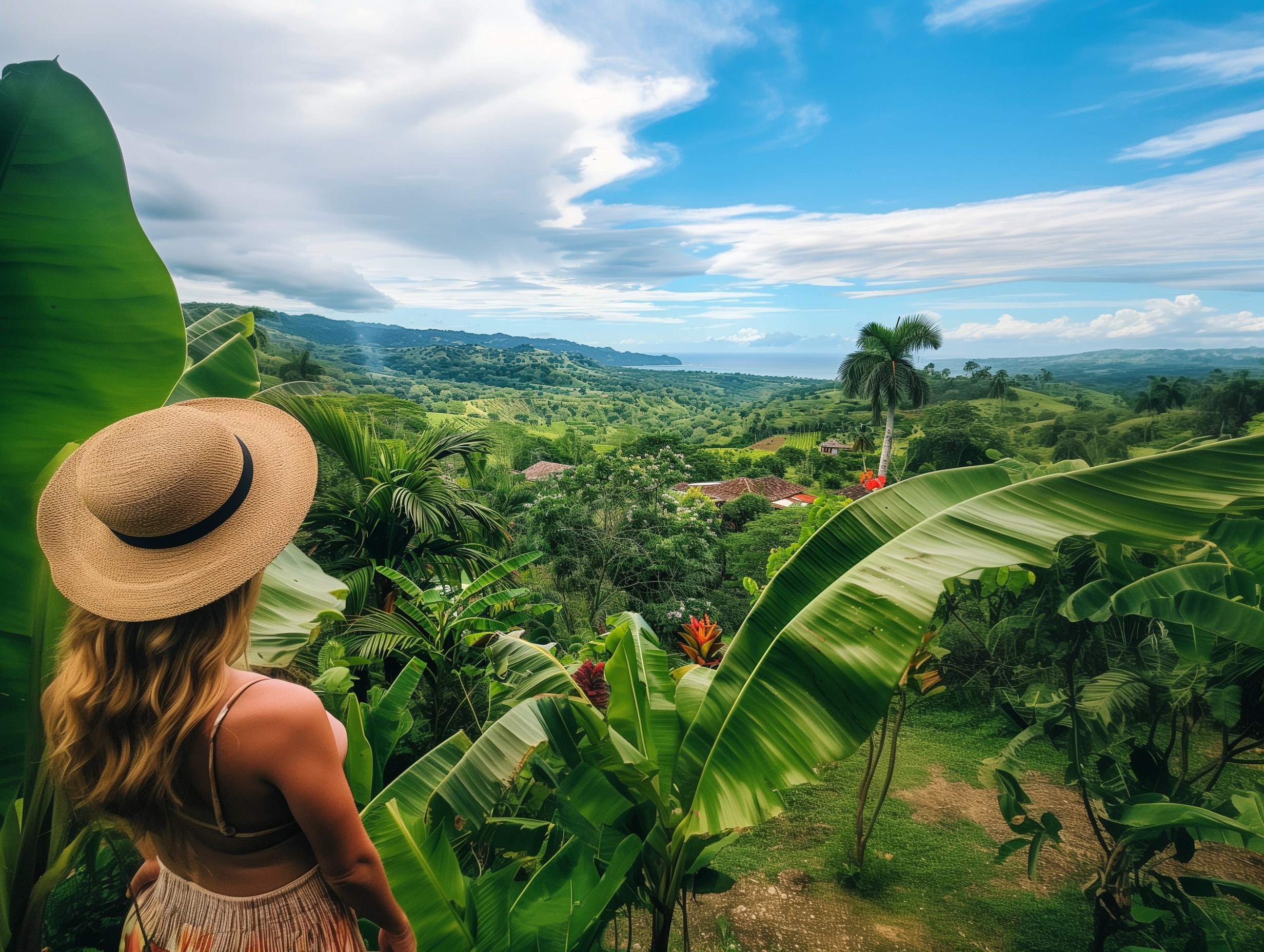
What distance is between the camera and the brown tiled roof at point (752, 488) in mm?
29000

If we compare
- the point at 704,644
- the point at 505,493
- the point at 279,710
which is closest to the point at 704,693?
the point at 279,710

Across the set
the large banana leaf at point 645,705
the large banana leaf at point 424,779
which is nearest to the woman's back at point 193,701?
the large banana leaf at point 424,779

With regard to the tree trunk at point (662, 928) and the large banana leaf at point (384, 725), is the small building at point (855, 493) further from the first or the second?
the large banana leaf at point (384, 725)

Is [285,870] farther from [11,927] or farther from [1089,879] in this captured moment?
[1089,879]

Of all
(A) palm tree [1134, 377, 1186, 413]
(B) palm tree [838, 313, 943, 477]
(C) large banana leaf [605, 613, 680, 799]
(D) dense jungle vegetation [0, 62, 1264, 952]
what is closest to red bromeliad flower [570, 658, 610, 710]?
(D) dense jungle vegetation [0, 62, 1264, 952]

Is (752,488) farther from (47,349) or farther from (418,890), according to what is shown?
(47,349)

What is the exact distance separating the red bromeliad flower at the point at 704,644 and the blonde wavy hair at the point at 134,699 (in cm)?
498

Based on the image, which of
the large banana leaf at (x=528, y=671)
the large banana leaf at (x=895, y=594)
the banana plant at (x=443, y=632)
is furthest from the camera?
the banana plant at (x=443, y=632)

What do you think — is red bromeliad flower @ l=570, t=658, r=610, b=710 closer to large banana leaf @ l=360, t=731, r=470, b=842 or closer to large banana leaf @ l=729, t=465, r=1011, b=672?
large banana leaf @ l=360, t=731, r=470, b=842

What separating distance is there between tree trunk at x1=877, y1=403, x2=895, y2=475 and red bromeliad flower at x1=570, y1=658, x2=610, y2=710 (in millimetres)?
31019

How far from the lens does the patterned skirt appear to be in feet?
3.67

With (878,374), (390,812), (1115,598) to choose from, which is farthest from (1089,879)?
(878,374)

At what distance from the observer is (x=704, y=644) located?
5.82 m

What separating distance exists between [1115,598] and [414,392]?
145 feet
